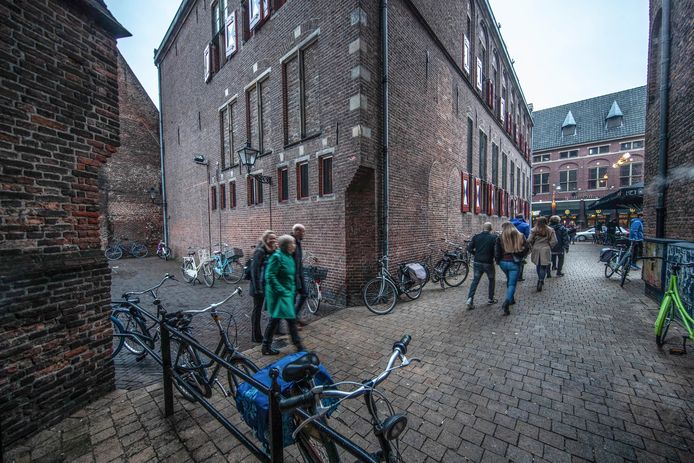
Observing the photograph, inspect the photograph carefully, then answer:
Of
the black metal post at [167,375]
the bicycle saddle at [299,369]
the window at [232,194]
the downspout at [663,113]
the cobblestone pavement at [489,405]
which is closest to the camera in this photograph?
the bicycle saddle at [299,369]

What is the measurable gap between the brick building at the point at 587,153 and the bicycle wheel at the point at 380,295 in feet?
111

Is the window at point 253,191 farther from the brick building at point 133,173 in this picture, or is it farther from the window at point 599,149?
the window at point 599,149

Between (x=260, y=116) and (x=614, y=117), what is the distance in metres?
45.4

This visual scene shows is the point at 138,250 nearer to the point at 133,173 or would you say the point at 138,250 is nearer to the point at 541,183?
the point at 133,173


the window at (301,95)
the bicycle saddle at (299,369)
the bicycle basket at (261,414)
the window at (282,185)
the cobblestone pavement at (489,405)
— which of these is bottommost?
the cobblestone pavement at (489,405)

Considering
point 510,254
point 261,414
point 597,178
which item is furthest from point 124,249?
point 597,178

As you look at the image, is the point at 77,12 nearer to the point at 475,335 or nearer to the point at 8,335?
the point at 8,335

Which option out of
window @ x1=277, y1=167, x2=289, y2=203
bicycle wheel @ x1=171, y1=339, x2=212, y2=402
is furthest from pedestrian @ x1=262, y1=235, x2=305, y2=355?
window @ x1=277, y1=167, x2=289, y2=203

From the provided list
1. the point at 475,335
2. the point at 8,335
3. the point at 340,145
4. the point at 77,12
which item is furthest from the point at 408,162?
the point at 8,335

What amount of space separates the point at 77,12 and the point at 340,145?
4.75 meters

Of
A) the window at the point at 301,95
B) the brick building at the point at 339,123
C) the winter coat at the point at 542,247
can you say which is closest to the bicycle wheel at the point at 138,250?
the brick building at the point at 339,123

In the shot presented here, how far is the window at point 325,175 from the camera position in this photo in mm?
7406

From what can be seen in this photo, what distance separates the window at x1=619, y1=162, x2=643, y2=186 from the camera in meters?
32.1

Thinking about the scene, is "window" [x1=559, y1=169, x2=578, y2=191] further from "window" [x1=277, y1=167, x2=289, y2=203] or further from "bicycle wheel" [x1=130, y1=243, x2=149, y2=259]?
"bicycle wheel" [x1=130, y1=243, x2=149, y2=259]
